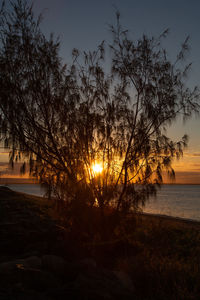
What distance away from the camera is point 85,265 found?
6012mm

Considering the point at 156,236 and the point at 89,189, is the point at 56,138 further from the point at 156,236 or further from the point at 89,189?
the point at 156,236

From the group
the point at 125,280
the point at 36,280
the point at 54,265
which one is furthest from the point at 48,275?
the point at 125,280

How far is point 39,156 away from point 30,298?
16.4 feet

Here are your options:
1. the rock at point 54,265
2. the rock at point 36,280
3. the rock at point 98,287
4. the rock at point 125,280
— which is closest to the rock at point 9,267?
the rock at point 36,280

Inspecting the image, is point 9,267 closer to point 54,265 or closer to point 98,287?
point 54,265

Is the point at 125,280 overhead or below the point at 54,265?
below

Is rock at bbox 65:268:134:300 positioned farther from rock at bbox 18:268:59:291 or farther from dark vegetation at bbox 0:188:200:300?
rock at bbox 18:268:59:291

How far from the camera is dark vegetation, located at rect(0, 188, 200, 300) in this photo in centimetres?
493

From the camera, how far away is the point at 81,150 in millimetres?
9375

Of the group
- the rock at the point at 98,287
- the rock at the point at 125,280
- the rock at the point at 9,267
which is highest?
the rock at the point at 9,267

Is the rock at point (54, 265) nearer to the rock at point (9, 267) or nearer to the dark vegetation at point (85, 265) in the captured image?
the dark vegetation at point (85, 265)

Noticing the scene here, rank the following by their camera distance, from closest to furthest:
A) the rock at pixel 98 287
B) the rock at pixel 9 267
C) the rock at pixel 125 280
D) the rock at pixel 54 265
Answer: the rock at pixel 98 287
the rock at pixel 9 267
the rock at pixel 125 280
the rock at pixel 54 265

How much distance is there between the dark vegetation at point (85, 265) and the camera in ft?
16.2

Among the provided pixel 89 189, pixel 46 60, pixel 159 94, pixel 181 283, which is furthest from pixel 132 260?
pixel 46 60
